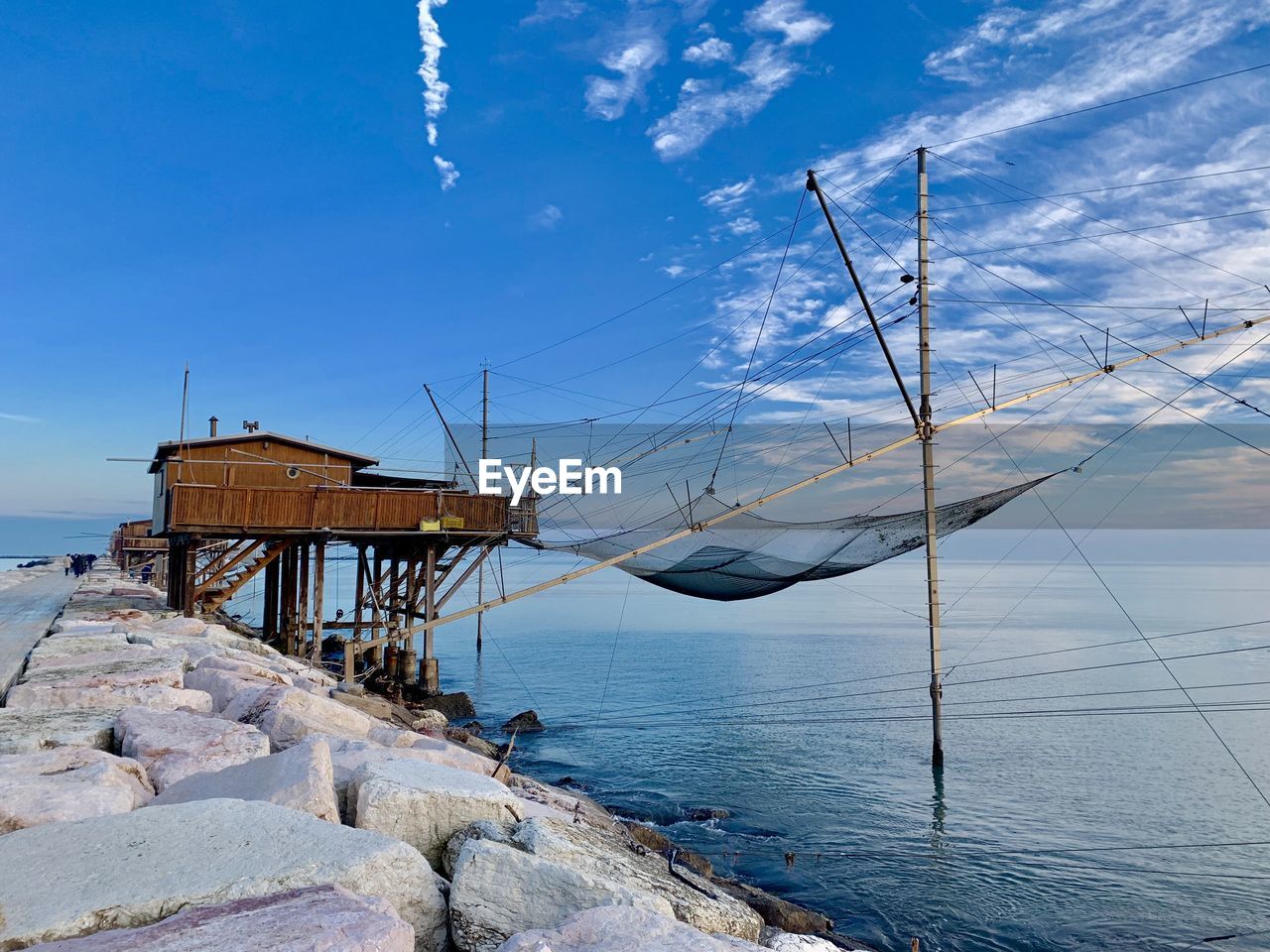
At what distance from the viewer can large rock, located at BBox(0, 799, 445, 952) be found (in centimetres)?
381

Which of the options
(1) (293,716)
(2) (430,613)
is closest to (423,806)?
(1) (293,716)

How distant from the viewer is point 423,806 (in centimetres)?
567

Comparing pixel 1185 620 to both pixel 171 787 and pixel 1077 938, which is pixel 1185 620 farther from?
pixel 171 787

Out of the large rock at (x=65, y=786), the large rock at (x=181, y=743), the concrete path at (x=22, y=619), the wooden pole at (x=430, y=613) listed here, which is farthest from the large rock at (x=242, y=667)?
the wooden pole at (x=430, y=613)

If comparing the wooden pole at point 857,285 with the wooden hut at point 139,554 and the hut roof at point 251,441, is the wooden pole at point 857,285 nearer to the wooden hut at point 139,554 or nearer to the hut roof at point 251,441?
the hut roof at point 251,441

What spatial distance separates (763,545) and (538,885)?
14056 mm

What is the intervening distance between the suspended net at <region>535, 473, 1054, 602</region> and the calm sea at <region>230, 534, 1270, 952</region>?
13.9 ft

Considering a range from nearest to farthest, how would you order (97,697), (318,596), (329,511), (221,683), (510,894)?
(510,894), (97,697), (221,683), (329,511), (318,596)

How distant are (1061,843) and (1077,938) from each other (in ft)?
12.2

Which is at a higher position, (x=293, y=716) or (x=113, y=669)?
(x=113, y=669)

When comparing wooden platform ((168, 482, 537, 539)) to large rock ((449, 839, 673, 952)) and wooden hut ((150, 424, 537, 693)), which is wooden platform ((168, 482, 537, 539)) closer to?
wooden hut ((150, 424, 537, 693))

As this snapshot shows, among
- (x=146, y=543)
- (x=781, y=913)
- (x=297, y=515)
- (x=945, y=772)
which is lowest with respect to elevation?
(x=945, y=772)

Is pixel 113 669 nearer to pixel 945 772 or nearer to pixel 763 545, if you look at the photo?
pixel 763 545

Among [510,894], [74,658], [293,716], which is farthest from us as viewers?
[74,658]
